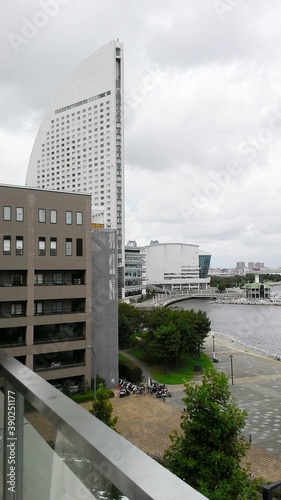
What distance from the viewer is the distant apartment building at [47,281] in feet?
48.4

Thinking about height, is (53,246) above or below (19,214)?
below

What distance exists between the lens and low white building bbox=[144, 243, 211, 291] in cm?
8775

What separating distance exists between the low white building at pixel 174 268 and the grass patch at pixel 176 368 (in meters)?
62.4

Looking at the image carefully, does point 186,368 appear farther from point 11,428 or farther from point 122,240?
point 122,240

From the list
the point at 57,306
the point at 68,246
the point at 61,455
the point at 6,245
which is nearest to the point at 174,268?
the point at 57,306

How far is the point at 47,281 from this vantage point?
51.8 feet

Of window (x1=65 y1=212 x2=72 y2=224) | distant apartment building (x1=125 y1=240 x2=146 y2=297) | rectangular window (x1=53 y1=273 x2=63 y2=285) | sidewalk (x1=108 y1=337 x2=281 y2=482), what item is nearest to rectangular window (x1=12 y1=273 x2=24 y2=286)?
rectangular window (x1=53 y1=273 x2=63 y2=285)

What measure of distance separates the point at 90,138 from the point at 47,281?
64.8 m

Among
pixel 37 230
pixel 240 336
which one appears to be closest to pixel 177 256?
pixel 240 336

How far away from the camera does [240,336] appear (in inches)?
1437

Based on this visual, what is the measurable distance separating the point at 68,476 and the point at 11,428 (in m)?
0.35

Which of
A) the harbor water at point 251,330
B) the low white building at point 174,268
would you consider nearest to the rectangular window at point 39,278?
the harbor water at point 251,330

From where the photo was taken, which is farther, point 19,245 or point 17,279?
point 17,279

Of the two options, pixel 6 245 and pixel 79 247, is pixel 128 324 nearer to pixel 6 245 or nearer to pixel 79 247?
pixel 79 247
